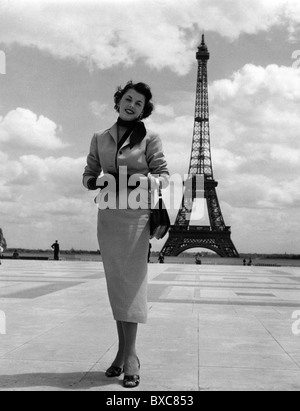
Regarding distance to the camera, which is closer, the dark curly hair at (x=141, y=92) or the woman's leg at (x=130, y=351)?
the woman's leg at (x=130, y=351)

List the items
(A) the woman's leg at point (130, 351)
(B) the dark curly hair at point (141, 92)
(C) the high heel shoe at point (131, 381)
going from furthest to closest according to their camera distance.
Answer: (B) the dark curly hair at point (141, 92) < (A) the woman's leg at point (130, 351) < (C) the high heel shoe at point (131, 381)

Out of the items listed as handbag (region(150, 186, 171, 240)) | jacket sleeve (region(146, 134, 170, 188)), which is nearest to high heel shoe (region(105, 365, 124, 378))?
handbag (region(150, 186, 171, 240))

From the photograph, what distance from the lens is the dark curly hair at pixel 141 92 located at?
3.64 meters

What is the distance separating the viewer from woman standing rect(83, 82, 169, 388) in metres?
3.41

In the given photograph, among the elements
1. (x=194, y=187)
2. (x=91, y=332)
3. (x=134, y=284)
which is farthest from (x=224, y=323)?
(x=194, y=187)

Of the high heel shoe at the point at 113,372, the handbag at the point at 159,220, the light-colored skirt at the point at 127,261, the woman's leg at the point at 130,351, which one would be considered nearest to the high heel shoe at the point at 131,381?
the woman's leg at the point at 130,351

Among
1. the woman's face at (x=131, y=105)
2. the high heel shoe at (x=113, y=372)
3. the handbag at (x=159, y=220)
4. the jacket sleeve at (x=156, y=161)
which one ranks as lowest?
the high heel shoe at (x=113, y=372)

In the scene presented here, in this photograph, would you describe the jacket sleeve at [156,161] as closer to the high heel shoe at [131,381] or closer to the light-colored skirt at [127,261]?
the light-colored skirt at [127,261]

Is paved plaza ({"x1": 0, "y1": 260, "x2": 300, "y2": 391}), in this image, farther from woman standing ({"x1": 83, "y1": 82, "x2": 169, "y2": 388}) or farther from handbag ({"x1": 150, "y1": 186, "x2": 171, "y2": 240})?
handbag ({"x1": 150, "y1": 186, "x2": 171, "y2": 240})

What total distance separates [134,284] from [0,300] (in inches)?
165

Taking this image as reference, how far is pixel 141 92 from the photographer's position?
12.0 feet

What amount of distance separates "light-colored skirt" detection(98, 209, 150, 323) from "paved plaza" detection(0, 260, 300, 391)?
1.44ft

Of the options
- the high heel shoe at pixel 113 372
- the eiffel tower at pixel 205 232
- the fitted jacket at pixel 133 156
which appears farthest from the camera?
the eiffel tower at pixel 205 232

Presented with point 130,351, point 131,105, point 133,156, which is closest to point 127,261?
point 130,351
